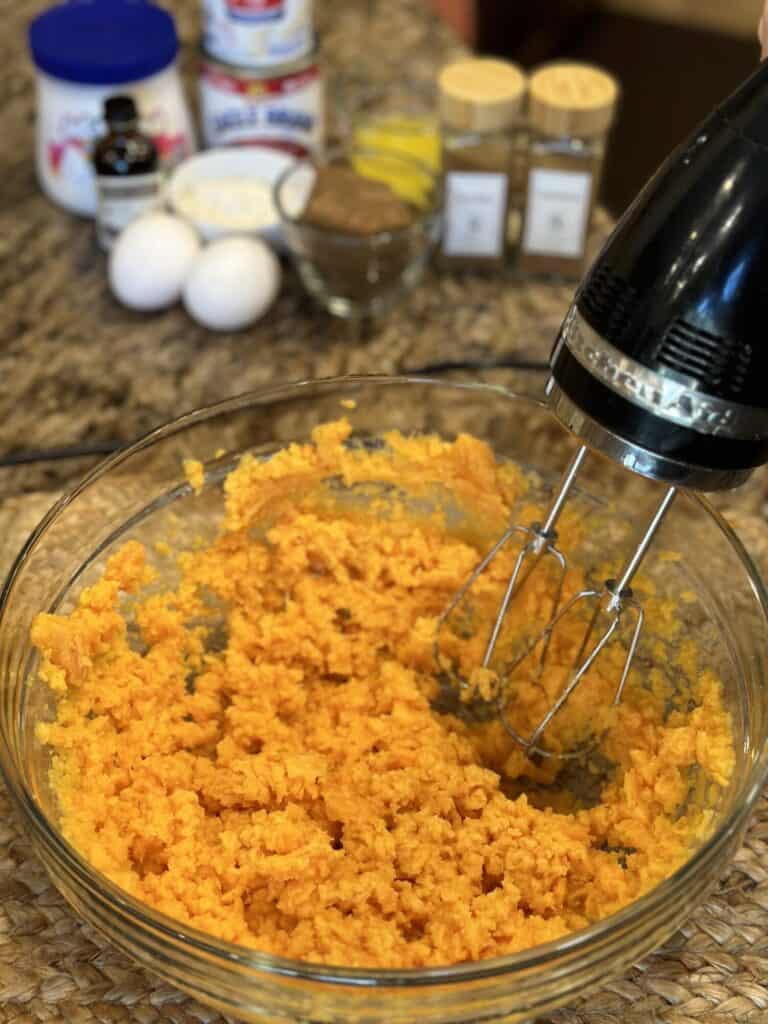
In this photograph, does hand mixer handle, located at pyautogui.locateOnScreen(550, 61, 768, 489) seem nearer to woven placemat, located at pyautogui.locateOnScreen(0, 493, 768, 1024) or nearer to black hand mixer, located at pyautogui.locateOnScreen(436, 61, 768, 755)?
black hand mixer, located at pyautogui.locateOnScreen(436, 61, 768, 755)

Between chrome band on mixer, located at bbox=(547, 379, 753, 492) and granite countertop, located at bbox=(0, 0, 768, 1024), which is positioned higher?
chrome band on mixer, located at bbox=(547, 379, 753, 492)

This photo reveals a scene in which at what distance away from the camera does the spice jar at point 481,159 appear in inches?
50.5

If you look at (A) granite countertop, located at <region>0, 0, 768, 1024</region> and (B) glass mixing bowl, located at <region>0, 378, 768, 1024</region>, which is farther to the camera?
(A) granite countertop, located at <region>0, 0, 768, 1024</region>

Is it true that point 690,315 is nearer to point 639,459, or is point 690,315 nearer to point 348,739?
point 639,459

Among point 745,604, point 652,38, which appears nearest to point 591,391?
point 745,604

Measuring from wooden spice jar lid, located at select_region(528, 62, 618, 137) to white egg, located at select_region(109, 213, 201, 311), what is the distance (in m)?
0.39

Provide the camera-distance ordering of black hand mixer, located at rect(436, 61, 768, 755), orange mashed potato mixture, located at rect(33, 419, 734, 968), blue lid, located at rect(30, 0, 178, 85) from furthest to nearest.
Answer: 1. blue lid, located at rect(30, 0, 178, 85)
2. orange mashed potato mixture, located at rect(33, 419, 734, 968)
3. black hand mixer, located at rect(436, 61, 768, 755)

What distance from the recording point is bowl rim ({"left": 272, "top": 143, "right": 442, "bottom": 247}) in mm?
1250

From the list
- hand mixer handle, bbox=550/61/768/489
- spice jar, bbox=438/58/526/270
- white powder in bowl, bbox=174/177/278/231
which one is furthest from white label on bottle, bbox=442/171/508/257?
hand mixer handle, bbox=550/61/768/489

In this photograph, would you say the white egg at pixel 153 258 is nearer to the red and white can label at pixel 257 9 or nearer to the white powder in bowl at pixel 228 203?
the white powder in bowl at pixel 228 203

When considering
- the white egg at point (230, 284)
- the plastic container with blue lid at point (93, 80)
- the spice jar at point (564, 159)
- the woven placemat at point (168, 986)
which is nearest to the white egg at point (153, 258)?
the white egg at point (230, 284)

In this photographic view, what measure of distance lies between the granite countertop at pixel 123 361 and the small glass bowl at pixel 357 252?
3 centimetres

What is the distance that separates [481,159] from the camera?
1317 mm

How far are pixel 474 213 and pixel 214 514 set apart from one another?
571mm
